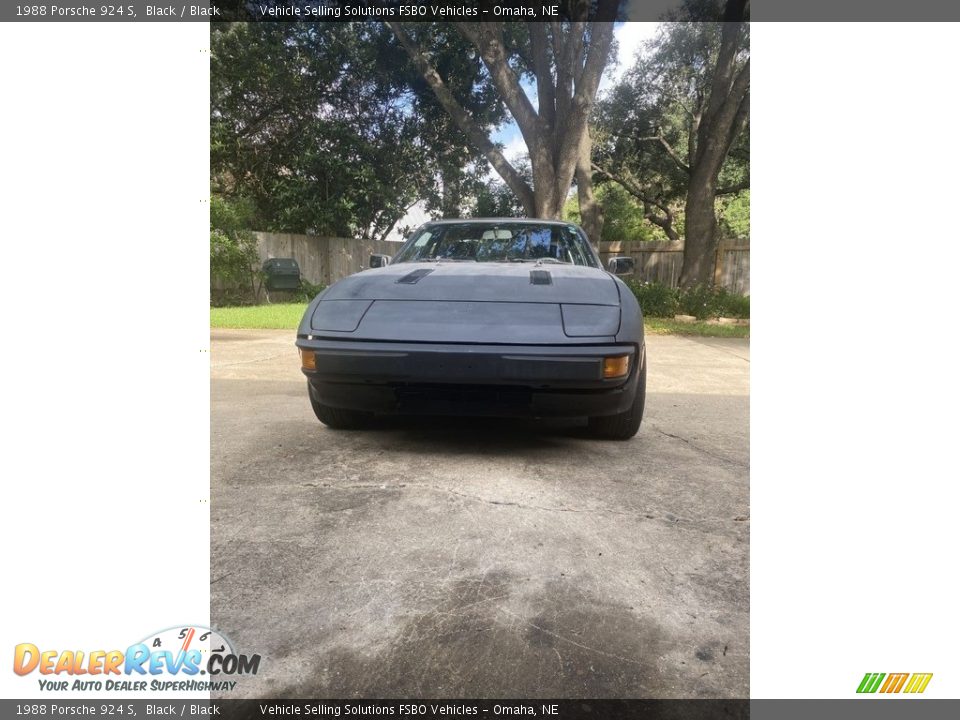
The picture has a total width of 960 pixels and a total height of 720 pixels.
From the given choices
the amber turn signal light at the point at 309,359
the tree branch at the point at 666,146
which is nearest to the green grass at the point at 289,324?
the amber turn signal light at the point at 309,359

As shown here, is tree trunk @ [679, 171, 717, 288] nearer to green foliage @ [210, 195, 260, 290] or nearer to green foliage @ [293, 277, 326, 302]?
green foliage @ [293, 277, 326, 302]

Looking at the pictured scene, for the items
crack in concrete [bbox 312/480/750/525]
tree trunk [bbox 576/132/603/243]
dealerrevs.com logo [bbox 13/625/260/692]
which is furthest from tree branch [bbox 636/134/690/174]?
dealerrevs.com logo [bbox 13/625/260/692]

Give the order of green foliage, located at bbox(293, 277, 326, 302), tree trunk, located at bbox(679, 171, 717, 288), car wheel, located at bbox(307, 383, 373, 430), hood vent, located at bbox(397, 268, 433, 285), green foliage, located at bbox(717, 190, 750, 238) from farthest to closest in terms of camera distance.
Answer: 1. green foliage, located at bbox(717, 190, 750, 238)
2. green foliage, located at bbox(293, 277, 326, 302)
3. tree trunk, located at bbox(679, 171, 717, 288)
4. car wheel, located at bbox(307, 383, 373, 430)
5. hood vent, located at bbox(397, 268, 433, 285)

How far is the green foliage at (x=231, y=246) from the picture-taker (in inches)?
452

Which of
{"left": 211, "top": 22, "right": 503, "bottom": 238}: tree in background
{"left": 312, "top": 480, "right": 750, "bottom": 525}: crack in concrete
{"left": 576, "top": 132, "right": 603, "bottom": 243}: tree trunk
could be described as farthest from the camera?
{"left": 211, "top": 22, "right": 503, "bottom": 238}: tree in background

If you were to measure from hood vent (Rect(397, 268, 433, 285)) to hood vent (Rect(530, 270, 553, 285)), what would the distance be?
1.72 ft

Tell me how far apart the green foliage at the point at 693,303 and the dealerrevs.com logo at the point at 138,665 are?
10164 mm

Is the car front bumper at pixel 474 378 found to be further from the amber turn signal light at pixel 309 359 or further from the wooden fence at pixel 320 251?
the wooden fence at pixel 320 251

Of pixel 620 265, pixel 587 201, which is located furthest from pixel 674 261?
pixel 620 265

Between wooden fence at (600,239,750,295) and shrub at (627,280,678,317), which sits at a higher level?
wooden fence at (600,239,750,295)

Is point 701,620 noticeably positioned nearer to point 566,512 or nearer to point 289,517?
point 566,512

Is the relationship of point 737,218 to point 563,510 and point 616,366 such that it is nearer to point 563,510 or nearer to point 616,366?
point 616,366

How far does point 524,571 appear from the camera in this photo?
5.30 ft
